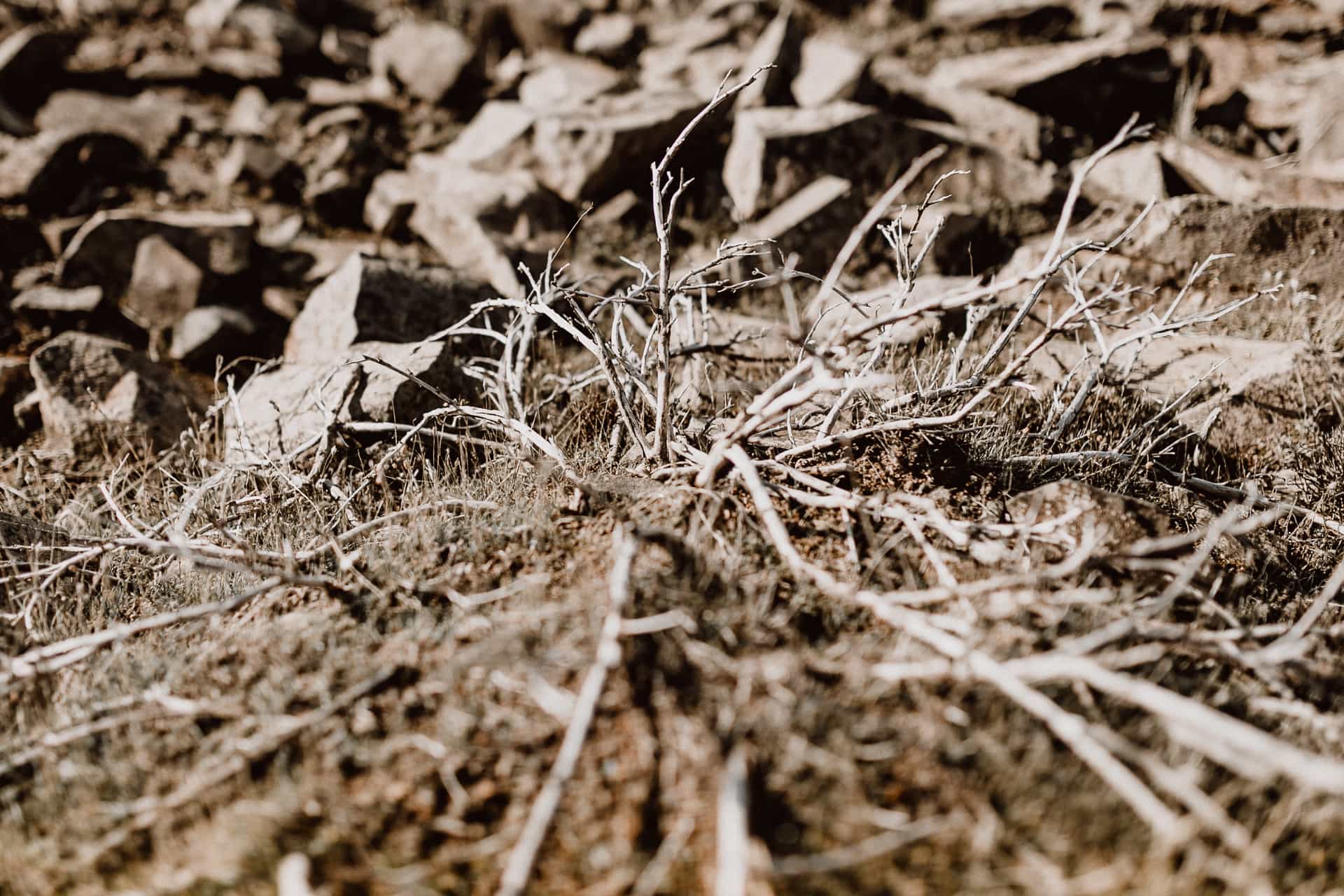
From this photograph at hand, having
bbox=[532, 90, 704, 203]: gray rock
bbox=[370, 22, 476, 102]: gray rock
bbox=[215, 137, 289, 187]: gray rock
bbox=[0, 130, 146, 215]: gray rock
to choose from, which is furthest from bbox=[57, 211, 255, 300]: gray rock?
bbox=[370, 22, 476, 102]: gray rock

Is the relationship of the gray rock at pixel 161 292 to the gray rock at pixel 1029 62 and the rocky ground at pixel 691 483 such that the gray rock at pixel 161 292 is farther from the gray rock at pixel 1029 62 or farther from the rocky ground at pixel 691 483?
the gray rock at pixel 1029 62

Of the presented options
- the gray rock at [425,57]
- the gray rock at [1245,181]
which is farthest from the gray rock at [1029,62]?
the gray rock at [425,57]

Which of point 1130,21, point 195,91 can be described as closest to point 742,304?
point 1130,21

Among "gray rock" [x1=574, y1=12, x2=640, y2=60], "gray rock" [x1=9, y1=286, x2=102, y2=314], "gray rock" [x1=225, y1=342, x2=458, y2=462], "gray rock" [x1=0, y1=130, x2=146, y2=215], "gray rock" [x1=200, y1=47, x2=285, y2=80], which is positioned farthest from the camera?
→ "gray rock" [x1=574, y1=12, x2=640, y2=60]

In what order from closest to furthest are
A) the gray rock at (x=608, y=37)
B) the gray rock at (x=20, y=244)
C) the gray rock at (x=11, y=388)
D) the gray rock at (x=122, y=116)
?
1. the gray rock at (x=11, y=388)
2. the gray rock at (x=20, y=244)
3. the gray rock at (x=122, y=116)
4. the gray rock at (x=608, y=37)

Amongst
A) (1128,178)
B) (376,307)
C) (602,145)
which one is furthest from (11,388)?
(1128,178)

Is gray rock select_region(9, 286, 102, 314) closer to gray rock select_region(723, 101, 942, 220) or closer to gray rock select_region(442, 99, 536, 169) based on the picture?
gray rock select_region(442, 99, 536, 169)

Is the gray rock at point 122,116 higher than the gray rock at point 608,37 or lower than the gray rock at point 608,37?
lower
